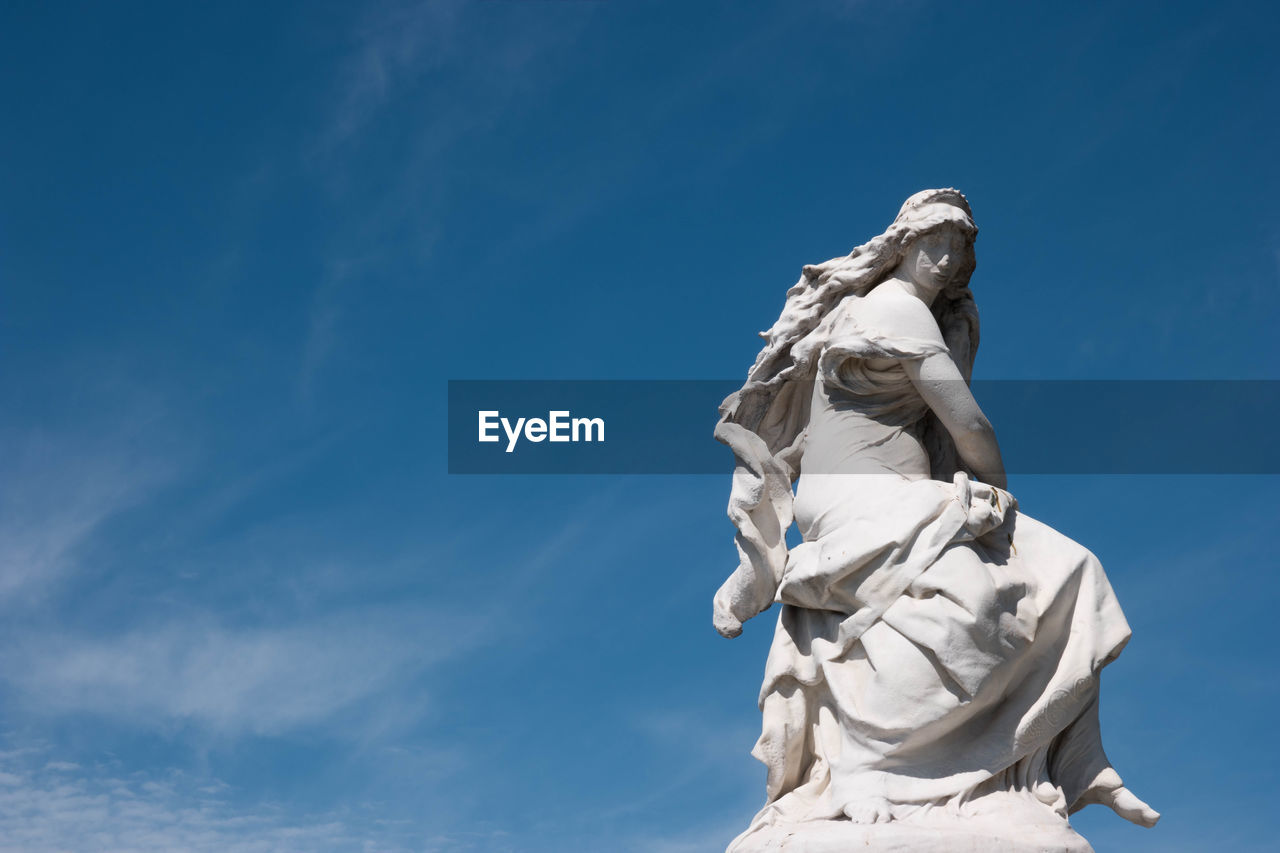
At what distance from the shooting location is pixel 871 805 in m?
7.23

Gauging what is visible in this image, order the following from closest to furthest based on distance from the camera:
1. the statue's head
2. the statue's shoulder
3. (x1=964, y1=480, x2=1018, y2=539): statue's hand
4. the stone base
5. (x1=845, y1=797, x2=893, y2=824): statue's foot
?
1. the stone base
2. (x1=845, y1=797, x2=893, y2=824): statue's foot
3. (x1=964, y1=480, x2=1018, y2=539): statue's hand
4. the statue's shoulder
5. the statue's head

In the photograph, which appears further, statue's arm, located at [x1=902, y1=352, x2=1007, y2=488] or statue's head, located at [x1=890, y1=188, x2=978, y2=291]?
statue's head, located at [x1=890, y1=188, x2=978, y2=291]

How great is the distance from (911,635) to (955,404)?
4.82 feet

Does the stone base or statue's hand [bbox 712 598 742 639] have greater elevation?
statue's hand [bbox 712 598 742 639]

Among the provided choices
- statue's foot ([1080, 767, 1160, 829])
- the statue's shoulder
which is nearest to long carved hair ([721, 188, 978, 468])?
the statue's shoulder

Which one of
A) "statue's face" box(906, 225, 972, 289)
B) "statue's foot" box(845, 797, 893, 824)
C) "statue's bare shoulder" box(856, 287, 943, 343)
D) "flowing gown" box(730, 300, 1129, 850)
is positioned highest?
"statue's face" box(906, 225, 972, 289)

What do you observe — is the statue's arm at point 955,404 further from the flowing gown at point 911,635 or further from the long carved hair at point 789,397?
the long carved hair at point 789,397

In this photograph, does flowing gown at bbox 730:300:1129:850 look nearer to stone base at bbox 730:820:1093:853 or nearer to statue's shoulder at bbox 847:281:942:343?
statue's shoulder at bbox 847:281:942:343

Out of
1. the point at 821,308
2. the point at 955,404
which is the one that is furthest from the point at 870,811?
the point at 821,308

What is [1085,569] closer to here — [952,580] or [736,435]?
[952,580]

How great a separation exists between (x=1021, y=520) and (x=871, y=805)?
1956mm

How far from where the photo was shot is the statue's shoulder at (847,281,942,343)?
26.6 feet

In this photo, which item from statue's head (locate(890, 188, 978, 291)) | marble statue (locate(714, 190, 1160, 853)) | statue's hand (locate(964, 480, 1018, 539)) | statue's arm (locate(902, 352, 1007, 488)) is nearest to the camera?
marble statue (locate(714, 190, 1160, 853))

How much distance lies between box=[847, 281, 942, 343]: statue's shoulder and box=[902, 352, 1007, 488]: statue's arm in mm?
169
